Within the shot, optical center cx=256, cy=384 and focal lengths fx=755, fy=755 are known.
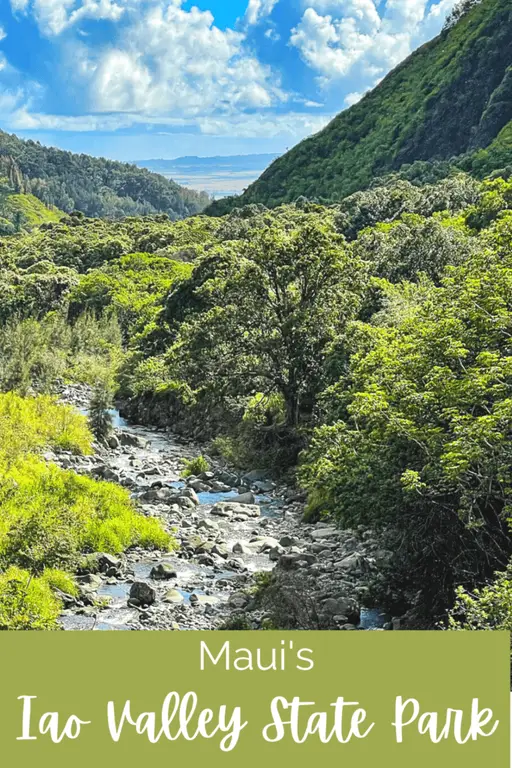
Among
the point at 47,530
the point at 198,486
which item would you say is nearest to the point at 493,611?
the point at 47,530

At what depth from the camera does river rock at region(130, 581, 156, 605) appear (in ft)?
58.2

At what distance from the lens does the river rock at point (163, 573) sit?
64.3ft

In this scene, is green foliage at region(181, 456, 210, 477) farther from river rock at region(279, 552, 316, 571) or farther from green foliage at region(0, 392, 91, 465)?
river rock at region(279, 552, 316, 571)

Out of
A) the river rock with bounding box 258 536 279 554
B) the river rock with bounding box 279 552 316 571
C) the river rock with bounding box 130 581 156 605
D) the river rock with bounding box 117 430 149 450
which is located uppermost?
the river rock with bounding box 117 430 149 450

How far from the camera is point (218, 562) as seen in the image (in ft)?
68.6

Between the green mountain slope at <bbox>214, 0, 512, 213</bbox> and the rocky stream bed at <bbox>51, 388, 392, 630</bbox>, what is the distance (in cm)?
7230

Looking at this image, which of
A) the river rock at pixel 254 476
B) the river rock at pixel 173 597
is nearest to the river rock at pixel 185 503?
the river rock at pixel 254 476

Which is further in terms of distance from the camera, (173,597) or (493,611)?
(173,597)

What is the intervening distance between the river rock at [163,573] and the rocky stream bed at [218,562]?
1.1 inches

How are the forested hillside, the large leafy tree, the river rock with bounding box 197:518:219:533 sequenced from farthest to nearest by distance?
the large leafy tree
the river rock with bounding box 197:518:219:533
the forested hillside

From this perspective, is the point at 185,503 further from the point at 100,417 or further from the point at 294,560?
the point at 100,417

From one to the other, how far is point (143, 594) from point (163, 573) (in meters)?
1.91

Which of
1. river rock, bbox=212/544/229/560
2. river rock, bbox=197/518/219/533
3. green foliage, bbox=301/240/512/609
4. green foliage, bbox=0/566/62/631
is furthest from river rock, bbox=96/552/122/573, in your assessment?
green foliage, bbox=301/240/512/609

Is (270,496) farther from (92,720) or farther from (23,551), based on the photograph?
(92,720)
